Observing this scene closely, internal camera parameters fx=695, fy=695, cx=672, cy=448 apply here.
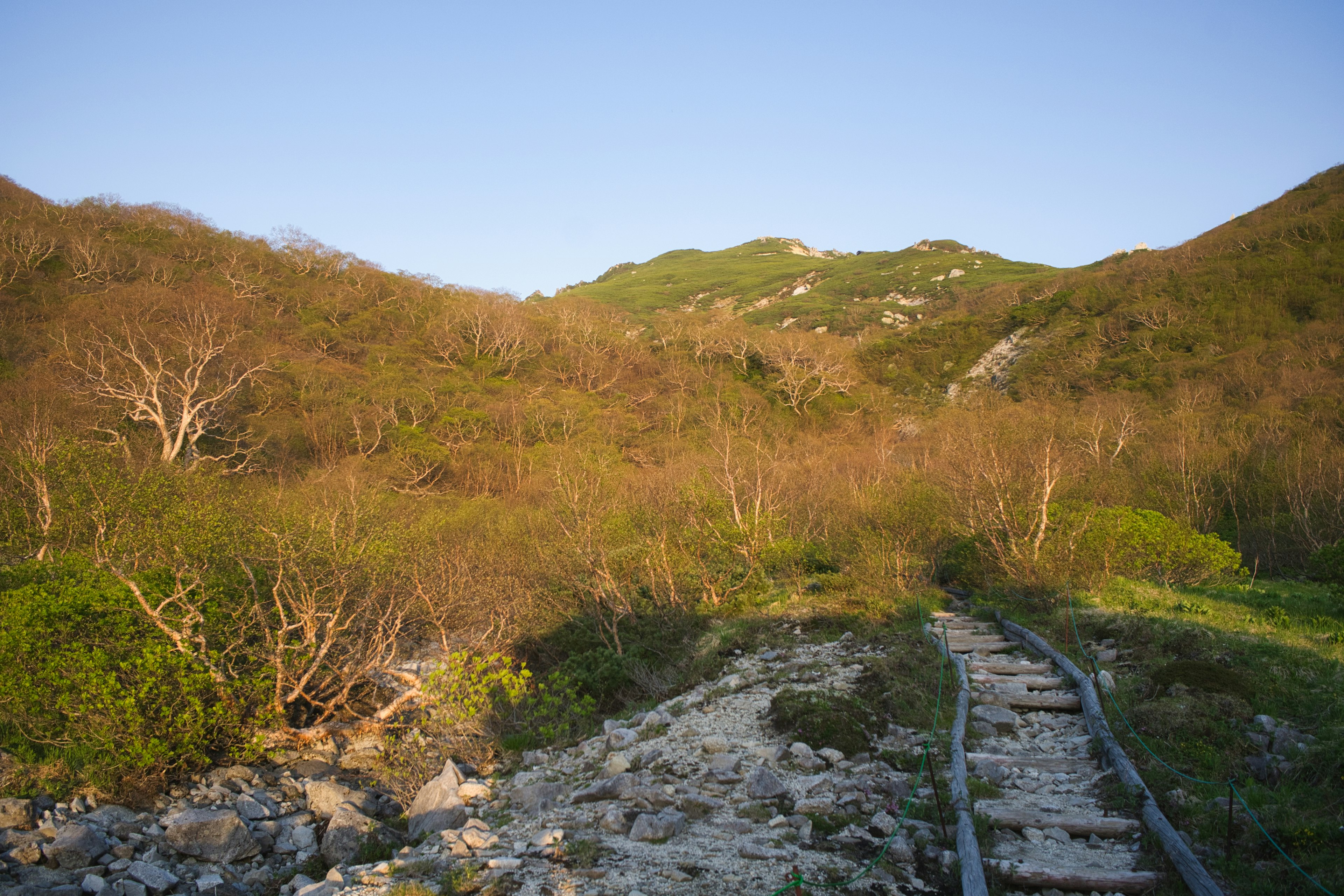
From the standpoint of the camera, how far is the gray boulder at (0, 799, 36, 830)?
7.42m

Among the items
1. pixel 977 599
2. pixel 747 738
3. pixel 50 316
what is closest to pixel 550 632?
pixel 747 738

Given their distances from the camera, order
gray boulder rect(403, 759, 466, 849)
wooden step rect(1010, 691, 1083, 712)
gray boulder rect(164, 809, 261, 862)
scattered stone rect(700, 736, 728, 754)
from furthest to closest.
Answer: scattered stone rect(700, 736, 728, 754) → wooden step rect(1010, 691, 1083, 712) → gray boulder rect(164, 809, 261, 862) → gray boulder rect(403, 759, 466, 849)

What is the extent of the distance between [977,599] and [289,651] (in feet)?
45.5

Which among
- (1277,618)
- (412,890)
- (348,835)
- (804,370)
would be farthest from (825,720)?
(804,370)

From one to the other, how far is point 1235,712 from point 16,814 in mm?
12220

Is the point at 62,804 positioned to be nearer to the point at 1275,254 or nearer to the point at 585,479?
the point at 585,479

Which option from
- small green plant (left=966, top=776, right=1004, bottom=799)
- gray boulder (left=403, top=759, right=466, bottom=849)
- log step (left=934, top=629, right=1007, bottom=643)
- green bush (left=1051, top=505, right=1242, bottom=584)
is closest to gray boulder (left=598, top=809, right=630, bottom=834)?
gray boulder (left=403, top=759, right=466, bottom=849)

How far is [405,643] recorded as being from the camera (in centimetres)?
1656

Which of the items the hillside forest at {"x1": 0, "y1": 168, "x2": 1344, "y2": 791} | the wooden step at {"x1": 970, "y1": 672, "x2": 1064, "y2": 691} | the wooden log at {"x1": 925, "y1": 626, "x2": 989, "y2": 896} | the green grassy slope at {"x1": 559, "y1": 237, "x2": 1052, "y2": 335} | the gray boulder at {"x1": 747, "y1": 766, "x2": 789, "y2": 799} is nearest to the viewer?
the wooden log at {"x1": 925, "y1": 626, "x2": 989, "y2": 896}

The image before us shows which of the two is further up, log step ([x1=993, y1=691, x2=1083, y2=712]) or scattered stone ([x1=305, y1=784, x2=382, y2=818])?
log step ([x1=993, y1=691, x2=1083, y2=712])

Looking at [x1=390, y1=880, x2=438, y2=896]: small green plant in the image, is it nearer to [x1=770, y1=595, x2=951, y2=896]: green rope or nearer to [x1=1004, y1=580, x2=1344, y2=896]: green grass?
[x1=770, y1=595, x2=951, y2=896]: green rope

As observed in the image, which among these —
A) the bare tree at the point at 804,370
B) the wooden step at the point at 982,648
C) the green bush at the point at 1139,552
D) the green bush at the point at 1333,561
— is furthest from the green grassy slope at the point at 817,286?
the wooden step at the point at 982,648

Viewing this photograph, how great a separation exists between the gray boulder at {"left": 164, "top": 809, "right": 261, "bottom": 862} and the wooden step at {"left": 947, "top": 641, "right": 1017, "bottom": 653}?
9224 mm

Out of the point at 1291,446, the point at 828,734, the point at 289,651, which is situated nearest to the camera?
the point at 828,734
